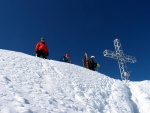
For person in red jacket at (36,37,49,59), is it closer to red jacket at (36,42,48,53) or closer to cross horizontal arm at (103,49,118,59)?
red jacket at (36,42,48,53)

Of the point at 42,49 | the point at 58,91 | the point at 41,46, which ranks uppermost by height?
the point at 41,46

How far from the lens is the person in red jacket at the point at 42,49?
48.3 feet

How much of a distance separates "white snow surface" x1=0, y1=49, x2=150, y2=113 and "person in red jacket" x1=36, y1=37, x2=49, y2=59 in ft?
9.89

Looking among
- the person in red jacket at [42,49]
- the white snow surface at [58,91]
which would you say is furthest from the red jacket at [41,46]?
the white snow surface at [58,91]

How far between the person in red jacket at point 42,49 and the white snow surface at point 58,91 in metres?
3.01

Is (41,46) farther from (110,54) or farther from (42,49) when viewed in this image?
(110,54)

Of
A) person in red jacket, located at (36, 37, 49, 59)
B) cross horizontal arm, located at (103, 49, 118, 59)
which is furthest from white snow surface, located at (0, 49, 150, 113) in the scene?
cross horizontal arm, located at (103, 49, 118, 59)

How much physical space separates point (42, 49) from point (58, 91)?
6.61m

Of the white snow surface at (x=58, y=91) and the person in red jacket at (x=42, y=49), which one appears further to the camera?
the person in red jacket at (x=42, y=49)

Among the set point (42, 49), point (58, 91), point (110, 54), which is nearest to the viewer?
point (58, 91)

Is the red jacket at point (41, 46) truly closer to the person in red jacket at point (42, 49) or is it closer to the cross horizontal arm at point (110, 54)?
the person in red jacket at point (42, 49)

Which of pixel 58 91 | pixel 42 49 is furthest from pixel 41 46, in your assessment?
pixel 58 91

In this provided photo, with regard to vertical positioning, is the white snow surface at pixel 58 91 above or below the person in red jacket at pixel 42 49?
below

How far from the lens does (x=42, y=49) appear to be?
14.7 meters
